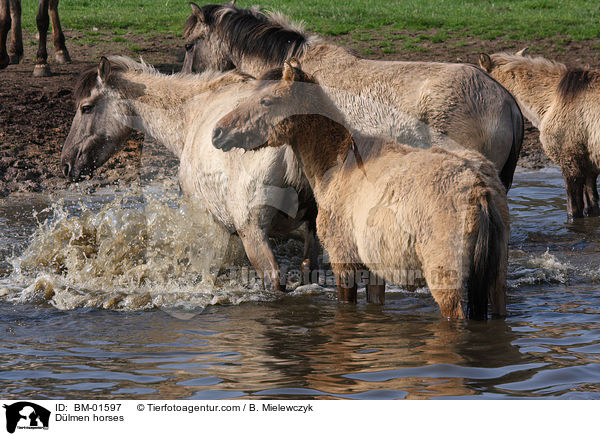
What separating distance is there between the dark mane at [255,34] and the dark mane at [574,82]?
10.1ft

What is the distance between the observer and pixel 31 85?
12.8m

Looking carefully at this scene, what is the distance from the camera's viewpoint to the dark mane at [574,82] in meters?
8.75

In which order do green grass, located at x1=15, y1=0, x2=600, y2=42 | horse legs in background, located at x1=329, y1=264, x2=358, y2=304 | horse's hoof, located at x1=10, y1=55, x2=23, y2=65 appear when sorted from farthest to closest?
green grass, located at x1=15, y1=0, x2=600, y2=42 → horse's hoof, located at x1=10, y1=55, x2=23, y2=65 → horse legs in background, located at x1=329, y1=264, x2=358, y2=304

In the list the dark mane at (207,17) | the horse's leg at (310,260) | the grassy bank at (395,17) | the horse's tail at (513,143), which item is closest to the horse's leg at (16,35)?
the grassy bank at (395,17)

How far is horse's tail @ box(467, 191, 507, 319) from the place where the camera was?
4574 millimetres

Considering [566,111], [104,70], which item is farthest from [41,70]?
[566,111]

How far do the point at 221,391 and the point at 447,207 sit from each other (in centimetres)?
160

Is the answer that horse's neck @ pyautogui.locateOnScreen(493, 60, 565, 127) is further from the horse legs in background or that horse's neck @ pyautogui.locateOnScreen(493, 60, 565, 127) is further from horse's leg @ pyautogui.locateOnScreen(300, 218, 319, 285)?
the horse legs in background

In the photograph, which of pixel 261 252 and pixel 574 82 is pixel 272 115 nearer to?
pixel 261 252

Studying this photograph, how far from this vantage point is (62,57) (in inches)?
558

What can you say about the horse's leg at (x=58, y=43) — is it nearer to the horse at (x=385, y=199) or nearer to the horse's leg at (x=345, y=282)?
the horse at (x=385, y=199)
